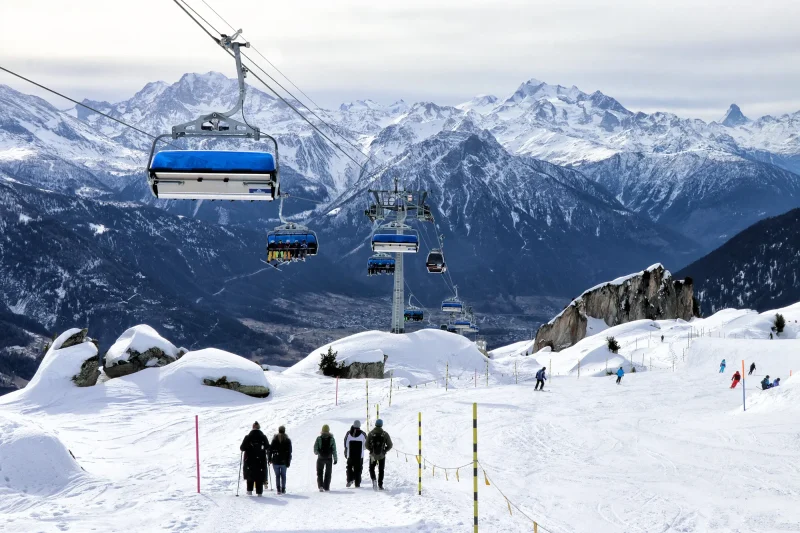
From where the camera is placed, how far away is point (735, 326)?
79062 mm

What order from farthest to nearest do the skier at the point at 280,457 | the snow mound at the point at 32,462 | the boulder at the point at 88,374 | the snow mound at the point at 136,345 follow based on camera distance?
the snow mound at the point at 136,345 → the boulder at the point at 88,374 → the snow mound at the point at 32,462 → the skier at the point at 280,457

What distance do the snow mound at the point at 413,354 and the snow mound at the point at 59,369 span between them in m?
14.0

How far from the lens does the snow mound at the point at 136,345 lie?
44438 mm

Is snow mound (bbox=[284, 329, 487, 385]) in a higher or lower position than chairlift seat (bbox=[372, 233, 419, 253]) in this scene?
lower

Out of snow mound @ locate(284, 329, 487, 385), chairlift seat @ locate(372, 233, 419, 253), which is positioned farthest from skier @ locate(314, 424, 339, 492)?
chairlift seat @ locate(372, 233, 419, 253)

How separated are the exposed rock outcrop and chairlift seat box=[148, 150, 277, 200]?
264ft

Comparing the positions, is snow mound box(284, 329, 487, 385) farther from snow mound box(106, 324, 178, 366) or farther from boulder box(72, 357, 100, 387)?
boulder box(72, 357, 100, 387)

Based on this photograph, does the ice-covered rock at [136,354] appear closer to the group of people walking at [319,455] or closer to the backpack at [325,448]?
the group of people walking at [319,455]

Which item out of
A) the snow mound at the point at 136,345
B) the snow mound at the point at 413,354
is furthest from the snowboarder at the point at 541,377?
the snow mound at the point at 136,345

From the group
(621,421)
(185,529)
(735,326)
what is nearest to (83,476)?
(185,529)

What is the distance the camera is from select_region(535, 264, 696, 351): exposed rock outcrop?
99.9 m

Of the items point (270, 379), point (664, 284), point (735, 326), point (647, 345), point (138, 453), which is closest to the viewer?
point (138, 453)

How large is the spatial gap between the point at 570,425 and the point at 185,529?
64.4 feet

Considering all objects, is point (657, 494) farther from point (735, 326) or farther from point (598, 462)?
point (735, 326)
